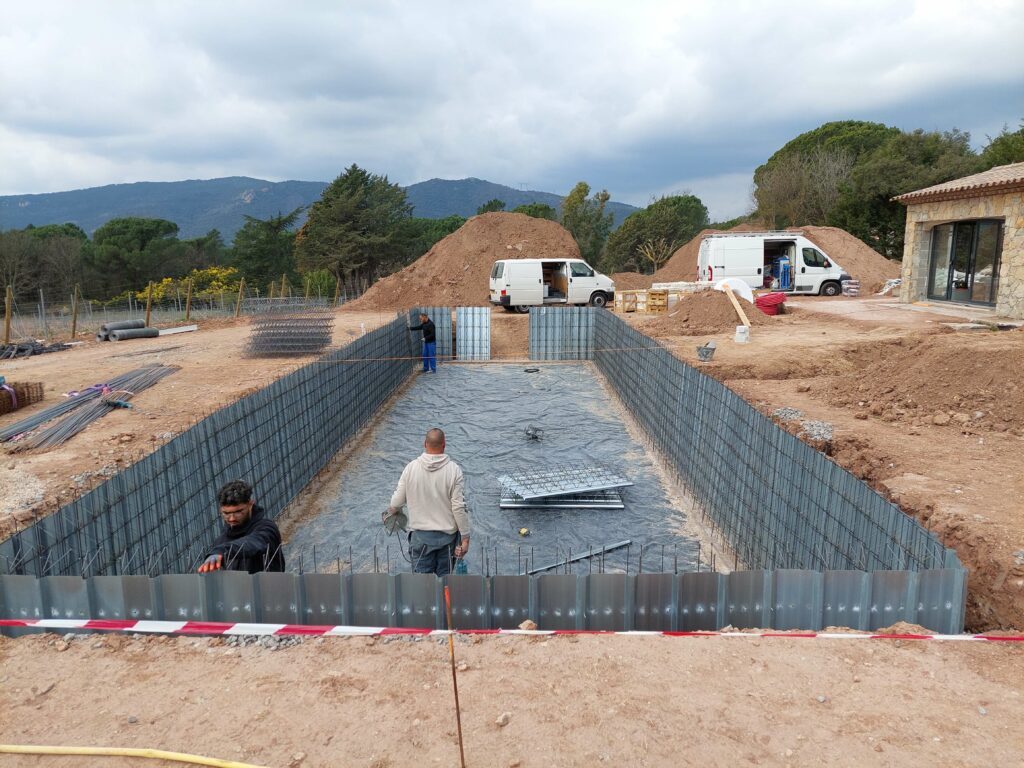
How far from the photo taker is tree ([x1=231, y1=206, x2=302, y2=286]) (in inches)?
1953

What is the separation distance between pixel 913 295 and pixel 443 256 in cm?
1781

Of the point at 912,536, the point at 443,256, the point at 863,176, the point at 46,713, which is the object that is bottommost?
the point at 46,713

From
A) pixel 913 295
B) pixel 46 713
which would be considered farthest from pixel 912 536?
pixel 913 295

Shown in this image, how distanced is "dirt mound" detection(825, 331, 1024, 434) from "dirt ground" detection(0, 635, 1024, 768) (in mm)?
4612

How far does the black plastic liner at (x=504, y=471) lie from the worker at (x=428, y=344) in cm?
76

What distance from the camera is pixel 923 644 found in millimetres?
3729

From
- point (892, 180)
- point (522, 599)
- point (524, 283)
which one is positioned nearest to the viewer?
point (522, 599)

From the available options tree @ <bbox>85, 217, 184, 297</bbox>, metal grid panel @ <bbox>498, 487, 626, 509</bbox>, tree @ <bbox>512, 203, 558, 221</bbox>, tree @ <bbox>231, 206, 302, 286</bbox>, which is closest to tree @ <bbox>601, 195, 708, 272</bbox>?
tree @ <bbox>512, 203, 558, 221</bbox>

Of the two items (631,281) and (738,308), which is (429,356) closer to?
(738,308)

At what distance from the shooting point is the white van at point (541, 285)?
73.8 feet

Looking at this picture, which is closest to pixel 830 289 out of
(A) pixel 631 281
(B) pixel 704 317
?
(B) pixel 704 317

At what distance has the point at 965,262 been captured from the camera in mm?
17828

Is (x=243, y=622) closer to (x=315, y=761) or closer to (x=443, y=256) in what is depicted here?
(x=315, y=761)

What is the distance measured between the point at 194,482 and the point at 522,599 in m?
3.68
